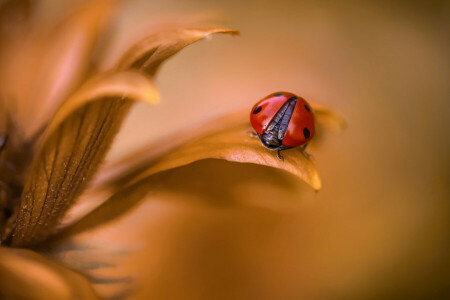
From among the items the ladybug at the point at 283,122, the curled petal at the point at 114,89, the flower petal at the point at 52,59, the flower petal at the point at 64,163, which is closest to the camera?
the curled petal at the point at 114,89

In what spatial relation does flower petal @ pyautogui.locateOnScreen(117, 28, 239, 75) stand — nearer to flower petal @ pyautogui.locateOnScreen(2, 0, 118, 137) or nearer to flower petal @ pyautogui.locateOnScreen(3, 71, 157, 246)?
flower petal @ pyautogui.locateOnScreen(3, 71, 157, 246)

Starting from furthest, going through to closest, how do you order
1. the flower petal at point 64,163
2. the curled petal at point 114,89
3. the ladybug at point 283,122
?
the ladybug at point 283,122
the flower petal at point 64,163
the curled petal at point 114,89

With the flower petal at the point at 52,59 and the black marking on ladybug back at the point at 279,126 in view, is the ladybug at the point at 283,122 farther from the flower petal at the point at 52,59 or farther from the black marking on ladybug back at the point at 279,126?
the flower petal at the point at 52,59

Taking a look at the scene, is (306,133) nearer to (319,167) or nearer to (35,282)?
(319,167)

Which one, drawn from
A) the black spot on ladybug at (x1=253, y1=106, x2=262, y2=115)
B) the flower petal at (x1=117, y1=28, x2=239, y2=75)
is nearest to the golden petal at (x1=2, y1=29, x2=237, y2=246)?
the flower petal at (x1=117, y1=28, x2=239, y2=75)

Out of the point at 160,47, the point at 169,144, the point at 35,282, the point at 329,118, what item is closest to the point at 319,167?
the point at 329,118

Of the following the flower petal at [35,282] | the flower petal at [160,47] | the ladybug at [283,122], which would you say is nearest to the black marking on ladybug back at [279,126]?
the ladybug at [283,122]
